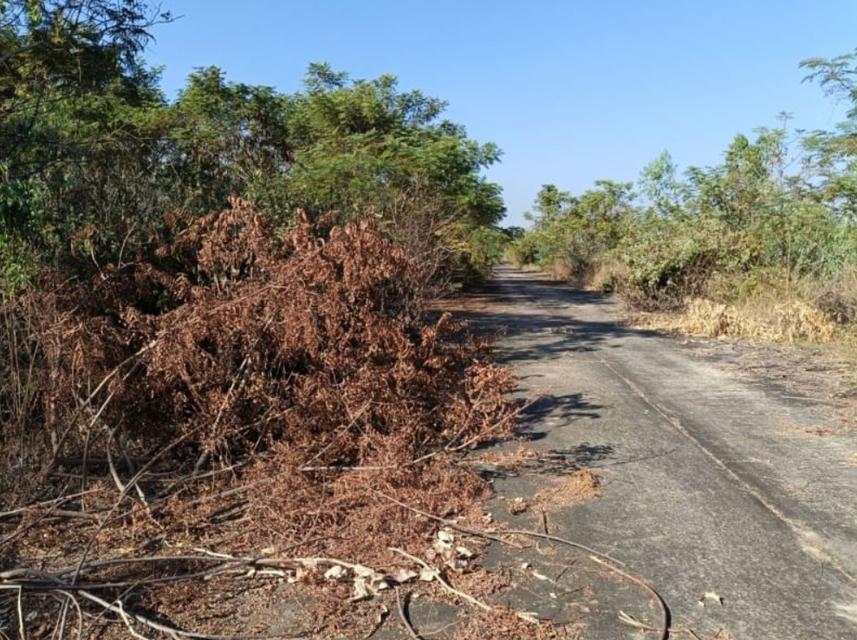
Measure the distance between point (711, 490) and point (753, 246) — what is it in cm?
1234

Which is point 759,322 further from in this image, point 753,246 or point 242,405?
point 242,405

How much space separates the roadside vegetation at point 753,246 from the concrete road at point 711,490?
12.5 ft

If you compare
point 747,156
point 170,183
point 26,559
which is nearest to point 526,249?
point 747,156

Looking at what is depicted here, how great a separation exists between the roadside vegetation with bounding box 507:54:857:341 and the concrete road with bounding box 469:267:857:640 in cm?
381

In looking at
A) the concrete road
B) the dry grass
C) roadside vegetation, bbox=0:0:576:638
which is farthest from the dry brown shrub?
the dry grass

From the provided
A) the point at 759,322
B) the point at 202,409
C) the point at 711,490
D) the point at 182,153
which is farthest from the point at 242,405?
the point at 759,322

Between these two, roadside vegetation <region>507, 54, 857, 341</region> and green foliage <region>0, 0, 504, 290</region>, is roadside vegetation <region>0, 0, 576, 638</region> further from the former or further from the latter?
roadside vegetation <region>507, 54, 857, 341</region>

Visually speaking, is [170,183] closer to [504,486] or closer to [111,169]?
[111,169]

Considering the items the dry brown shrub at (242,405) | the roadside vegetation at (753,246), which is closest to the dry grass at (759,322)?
the roadside vegetation at (753,246)

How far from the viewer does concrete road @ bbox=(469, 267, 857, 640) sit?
3.66m

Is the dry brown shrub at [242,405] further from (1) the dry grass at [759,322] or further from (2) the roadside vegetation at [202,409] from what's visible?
(1) the dry grass at [759,322]

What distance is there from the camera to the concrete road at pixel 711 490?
144 inches

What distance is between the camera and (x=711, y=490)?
5.25m

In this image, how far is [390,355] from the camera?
5992 mm
